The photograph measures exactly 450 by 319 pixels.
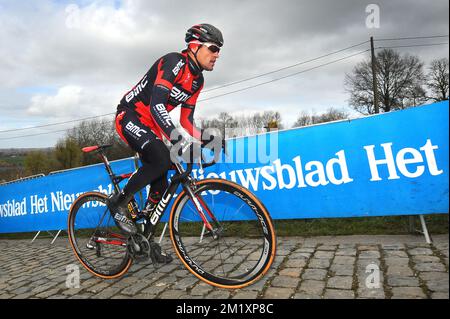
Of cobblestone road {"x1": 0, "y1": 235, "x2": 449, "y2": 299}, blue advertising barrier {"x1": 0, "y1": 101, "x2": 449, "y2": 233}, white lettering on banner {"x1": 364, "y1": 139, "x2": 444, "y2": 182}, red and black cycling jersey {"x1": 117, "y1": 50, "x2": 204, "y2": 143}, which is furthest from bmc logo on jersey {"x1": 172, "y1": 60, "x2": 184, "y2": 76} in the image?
white lettering on banner {"x1": 364, "y1": 139, "x2": 444, "y2": 182}

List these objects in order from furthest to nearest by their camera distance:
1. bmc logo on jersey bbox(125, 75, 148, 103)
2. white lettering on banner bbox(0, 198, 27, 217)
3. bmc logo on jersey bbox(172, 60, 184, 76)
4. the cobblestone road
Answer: white lettering on banner bbox(0, 198, 27, 217), bmc logo on jersey bbox(125, 75, 148, 103), bmc logo on jersey bbox(172, 60, 184, 76), the cobblestone road

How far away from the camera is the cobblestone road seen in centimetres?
281

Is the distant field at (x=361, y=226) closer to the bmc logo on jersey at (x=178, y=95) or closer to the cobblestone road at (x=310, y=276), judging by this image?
the cobblestone road at (x=310, y=276)

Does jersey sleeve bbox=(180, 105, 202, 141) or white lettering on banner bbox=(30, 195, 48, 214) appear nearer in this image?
jersey sleeve bbox=(180, 105, 202, 141)

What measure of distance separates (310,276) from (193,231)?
153 cm

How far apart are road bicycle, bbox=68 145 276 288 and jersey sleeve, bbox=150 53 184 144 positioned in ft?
1.30

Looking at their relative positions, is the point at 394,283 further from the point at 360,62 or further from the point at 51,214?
the point at 360,62

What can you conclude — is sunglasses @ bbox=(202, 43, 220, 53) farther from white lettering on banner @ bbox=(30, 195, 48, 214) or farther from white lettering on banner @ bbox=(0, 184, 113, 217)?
white lettering on banner @ bbox=(30, 195, 48, 214)

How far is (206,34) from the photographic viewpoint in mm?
3105

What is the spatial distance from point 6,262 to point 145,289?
3.50 m

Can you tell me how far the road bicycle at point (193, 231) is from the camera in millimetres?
2896

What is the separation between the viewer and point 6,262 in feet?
17.6
